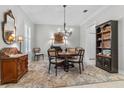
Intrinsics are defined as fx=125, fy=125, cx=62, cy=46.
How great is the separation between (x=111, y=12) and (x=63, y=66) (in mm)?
3032

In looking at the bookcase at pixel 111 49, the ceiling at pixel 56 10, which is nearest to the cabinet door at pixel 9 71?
the ceiling at pixel 56 10

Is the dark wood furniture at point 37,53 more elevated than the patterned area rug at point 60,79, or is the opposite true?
the dark wood furniture at point 37,53

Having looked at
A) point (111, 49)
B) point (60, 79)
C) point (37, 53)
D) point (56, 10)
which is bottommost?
point (60, 79)

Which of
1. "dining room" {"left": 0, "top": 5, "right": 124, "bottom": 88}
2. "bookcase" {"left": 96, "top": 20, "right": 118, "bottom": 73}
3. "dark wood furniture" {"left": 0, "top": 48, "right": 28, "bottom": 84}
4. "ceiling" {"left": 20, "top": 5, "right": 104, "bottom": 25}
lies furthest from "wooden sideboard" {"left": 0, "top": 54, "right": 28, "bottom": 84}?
"bookcase" {"left": 96, "top": 20, "right": 118, "bottom": 73}

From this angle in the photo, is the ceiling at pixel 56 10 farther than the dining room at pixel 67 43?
Yes

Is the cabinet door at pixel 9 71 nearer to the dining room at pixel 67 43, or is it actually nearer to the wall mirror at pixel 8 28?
the dining room at pixel 67 43

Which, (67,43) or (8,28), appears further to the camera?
(67,43)

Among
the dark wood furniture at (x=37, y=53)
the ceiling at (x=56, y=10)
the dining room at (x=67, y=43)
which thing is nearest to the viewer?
the dining room at (x=67, y=43)

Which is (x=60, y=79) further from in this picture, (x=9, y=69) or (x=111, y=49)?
(x=111, y=49)

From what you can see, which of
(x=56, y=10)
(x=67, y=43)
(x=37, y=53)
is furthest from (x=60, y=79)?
(x=67, y=43)

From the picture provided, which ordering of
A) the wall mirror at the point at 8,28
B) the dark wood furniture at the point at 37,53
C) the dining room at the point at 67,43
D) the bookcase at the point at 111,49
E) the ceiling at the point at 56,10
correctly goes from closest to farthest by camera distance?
the wall mirror at the point at 8,28, the dining room at the point at 67,43, the bookcase at the point at 111,49, the ceiling at the point at 56,10, the dark wood furniture at the point at 37,53

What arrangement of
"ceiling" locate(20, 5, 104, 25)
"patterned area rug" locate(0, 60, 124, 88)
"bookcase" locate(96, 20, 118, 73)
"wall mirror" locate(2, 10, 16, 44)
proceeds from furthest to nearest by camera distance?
"ceiling" locate(20, 5, 104, 25), "bookcase" locate(96, 20, 118, 73), "wall mirror" locate(2, 10, 16, 44), "patterned area rug" locate(0, 60, 124, 88)

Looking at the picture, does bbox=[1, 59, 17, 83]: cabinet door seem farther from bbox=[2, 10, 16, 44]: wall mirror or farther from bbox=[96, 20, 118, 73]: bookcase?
bbox=[96, 20, 118, 73]: bookcase

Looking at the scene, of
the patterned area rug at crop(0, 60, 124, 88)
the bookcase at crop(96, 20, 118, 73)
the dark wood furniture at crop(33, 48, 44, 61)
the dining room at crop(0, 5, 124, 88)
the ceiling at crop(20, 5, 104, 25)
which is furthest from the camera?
the dark wood furniture at crop(33, 48, 44, 61)
